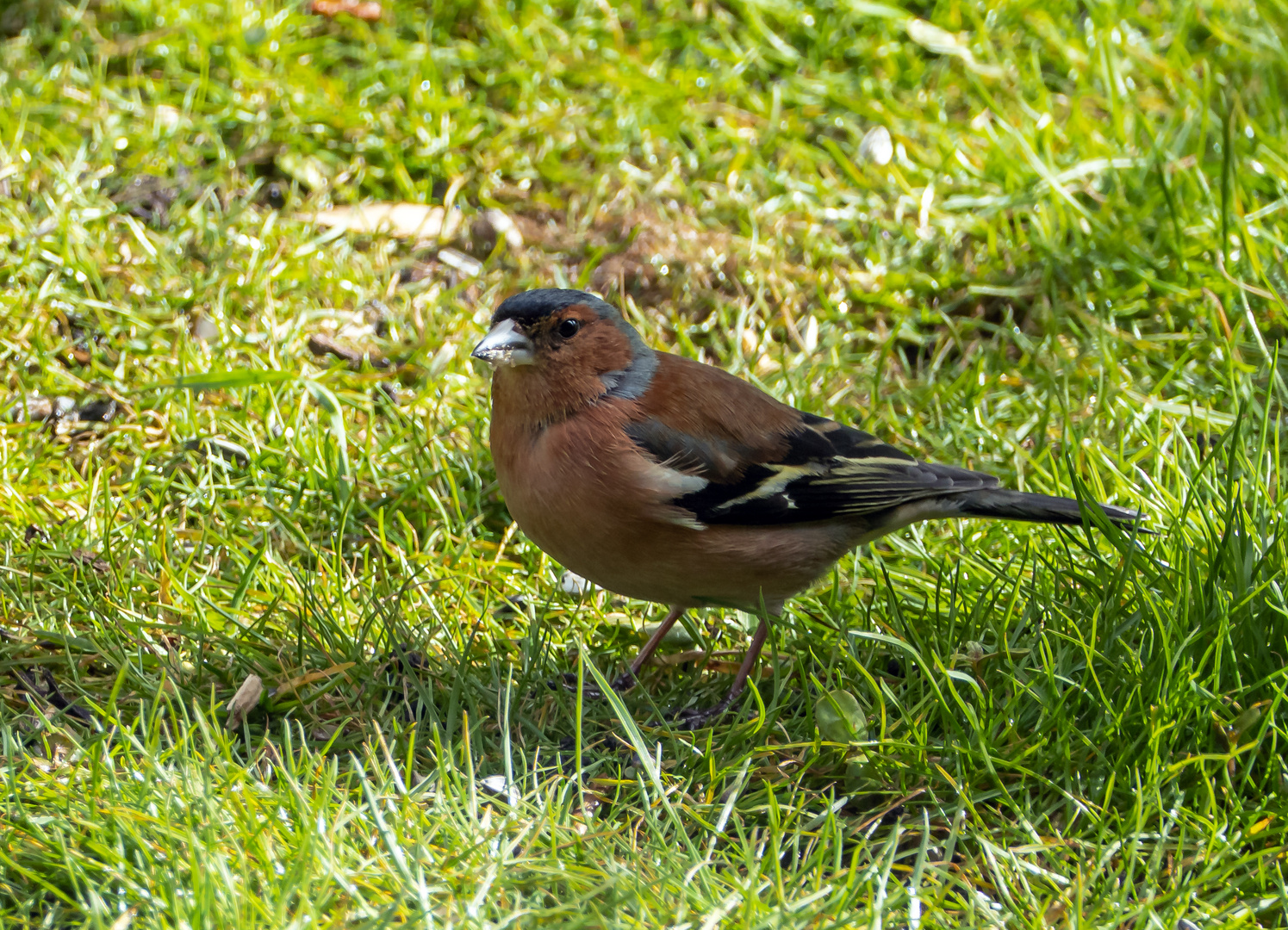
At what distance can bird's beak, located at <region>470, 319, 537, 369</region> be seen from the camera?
10.7ft

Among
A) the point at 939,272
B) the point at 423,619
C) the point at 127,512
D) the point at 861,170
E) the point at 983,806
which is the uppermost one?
the point at 861,170

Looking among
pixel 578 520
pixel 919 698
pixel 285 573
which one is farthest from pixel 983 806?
pixel 285 573

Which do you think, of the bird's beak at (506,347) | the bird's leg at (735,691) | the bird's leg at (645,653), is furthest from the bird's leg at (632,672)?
the bird's beak at (506,347)

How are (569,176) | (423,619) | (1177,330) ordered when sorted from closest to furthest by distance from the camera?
(423,619) < (1177,330) < (569,176)

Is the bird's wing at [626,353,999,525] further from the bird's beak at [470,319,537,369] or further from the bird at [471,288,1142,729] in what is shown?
the bird's beak at [470,319,537,369]

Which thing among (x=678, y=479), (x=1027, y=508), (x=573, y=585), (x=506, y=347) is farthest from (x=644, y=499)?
(x=1027, y=508)

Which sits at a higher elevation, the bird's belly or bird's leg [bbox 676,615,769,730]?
the bird's belly

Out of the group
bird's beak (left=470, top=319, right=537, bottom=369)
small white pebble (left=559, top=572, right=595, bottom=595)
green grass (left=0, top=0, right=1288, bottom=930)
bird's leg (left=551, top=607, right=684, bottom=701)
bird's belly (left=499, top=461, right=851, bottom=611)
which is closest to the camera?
green grass (left=0, top=0, right=1288, bottom=930)

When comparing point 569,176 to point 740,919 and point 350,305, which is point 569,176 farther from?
point 740,919

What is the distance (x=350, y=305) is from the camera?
4.76 metres

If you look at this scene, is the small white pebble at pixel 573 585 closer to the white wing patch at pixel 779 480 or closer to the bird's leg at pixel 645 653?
the bird's leg at pixel 645 653

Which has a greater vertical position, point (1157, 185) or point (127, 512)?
point (1157, 185)

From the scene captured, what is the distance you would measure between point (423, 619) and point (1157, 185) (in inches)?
136

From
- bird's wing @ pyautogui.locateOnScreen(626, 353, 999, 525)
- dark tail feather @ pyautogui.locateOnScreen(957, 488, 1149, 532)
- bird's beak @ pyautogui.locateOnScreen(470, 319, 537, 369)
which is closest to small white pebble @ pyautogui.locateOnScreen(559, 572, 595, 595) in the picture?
bird's wing @ pyautogui.locateOnScreen(626, 353, 999, 525)
